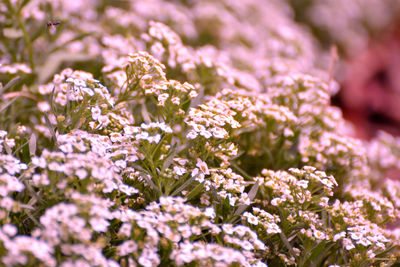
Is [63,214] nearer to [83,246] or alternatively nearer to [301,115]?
[83,246]

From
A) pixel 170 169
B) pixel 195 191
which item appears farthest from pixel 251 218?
pixel 170 169

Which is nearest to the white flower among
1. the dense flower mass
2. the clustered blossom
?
the dense flower mass

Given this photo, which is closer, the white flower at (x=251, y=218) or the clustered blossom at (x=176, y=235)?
the clustered blossom at (x=176, y=235)

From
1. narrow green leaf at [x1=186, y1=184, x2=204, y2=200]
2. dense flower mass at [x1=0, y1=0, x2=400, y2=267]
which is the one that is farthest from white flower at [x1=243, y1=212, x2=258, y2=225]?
narrow green leaf at [x1=186, y1=184, x2=204, y2=200]

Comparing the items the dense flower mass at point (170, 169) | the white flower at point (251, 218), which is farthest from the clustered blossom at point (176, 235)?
the white flower at point (251, 218)

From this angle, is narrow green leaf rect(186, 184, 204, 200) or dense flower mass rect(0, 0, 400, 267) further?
narrow green leaf rect(186, 184, 204, 200)

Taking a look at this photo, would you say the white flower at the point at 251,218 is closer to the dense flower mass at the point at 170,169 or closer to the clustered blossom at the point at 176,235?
the dense flower mass at the point at 170,169

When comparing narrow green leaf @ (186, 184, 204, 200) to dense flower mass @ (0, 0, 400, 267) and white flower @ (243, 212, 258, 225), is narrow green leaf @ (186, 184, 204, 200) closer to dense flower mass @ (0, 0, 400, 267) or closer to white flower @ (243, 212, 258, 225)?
dense flower mass @ (0, 0, 400, 267)

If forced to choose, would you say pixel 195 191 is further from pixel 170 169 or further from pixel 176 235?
pixel 176 235
